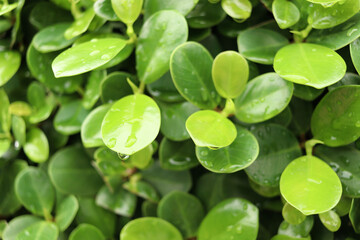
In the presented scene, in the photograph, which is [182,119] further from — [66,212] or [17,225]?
[17,225]

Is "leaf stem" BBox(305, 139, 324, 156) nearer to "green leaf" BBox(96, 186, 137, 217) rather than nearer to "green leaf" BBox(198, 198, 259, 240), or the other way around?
"green leaf" BBox(198, 198, 259, 240)

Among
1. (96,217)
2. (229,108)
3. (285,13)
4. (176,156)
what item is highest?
(285,13)

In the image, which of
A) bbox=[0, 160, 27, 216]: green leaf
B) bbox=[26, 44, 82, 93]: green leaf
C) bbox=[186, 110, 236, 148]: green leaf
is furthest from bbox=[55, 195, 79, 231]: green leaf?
bbox=[186, 110, 236, 148]: green leaf

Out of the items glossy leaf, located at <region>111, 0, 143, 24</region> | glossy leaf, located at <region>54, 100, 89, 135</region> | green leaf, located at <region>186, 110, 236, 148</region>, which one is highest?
glossy leaf, located at <region>111, 0, 143, 24</region>

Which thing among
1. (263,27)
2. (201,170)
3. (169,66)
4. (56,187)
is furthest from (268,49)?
(56,187)

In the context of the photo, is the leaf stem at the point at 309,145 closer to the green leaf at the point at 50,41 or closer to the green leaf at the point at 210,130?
the green leaf at the point at 210,130

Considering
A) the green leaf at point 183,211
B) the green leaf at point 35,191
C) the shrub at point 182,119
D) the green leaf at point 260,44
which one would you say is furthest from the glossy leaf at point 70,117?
the green leaf at point 260,44

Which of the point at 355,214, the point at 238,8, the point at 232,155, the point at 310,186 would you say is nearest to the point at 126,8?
the point at 238,8
